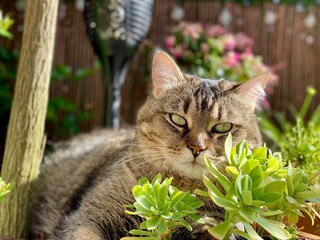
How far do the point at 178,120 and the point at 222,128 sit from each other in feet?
0.50

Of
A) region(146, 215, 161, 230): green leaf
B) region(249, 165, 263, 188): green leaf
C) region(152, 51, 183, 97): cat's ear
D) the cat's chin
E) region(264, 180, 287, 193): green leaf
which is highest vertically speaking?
region(152, 51, 183, 97): cat's ear

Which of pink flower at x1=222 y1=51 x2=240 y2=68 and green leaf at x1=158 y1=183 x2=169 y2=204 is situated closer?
green leaf at x1=158 y1=183 x2=169 y2=204

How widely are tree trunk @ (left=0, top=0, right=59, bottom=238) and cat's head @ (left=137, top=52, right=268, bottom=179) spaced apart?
45 centimetres

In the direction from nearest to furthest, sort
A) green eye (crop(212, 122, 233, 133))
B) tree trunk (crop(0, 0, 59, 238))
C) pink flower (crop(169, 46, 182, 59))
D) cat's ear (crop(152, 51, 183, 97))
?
green eye (crop(212, 122, 233, 133)), cat's ear (crop(152, 51, 183, 97)), tree trunk (crop(0, 0, 59, 238)), pink flower (crop(169, 46, 182, 59))

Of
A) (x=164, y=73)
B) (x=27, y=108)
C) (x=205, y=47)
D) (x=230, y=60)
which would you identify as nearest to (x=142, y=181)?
(x=164, y=73)

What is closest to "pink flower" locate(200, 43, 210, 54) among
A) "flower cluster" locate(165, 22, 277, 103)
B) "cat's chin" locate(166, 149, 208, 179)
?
"flower cluster" locate(165, 22, 277, 103)

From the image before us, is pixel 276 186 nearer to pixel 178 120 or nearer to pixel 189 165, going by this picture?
pixel 189 165

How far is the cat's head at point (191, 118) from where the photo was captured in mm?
1660

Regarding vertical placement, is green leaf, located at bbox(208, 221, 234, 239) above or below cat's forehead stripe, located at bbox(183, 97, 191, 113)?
below

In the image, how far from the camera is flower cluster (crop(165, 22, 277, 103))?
4.65 m

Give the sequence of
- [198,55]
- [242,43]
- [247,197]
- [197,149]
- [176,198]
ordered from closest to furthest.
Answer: [247,197], [176,198], [197,149], [198,55], [242,43]

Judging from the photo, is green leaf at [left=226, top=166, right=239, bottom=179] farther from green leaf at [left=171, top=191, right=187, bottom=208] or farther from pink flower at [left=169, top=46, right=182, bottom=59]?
pink flower at [left=169, top=46, right=182, bottom=59]

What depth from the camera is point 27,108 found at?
2.05m

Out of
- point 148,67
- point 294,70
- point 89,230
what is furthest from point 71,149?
point 294,70
